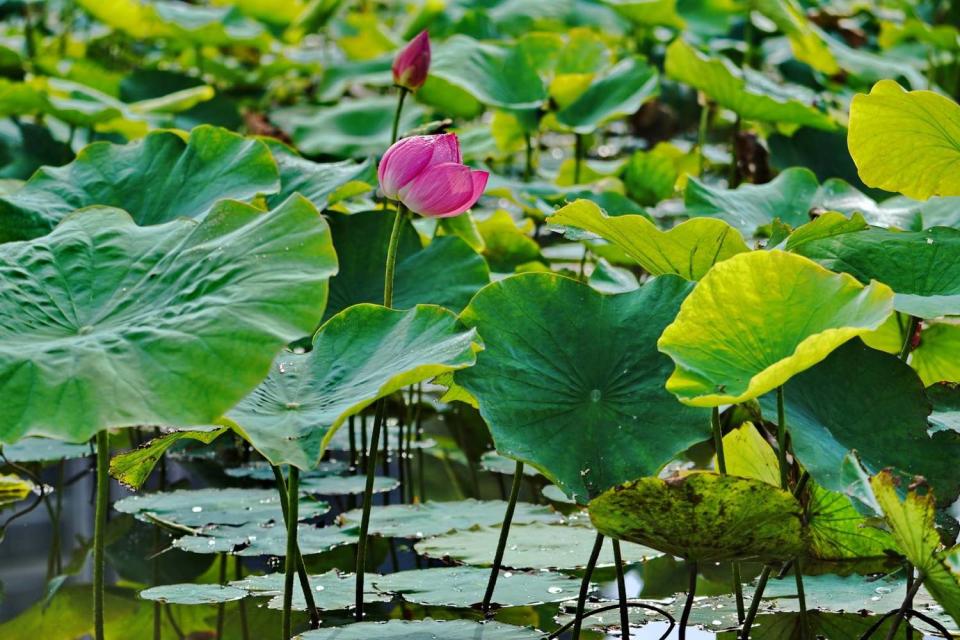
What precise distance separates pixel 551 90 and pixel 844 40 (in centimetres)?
188

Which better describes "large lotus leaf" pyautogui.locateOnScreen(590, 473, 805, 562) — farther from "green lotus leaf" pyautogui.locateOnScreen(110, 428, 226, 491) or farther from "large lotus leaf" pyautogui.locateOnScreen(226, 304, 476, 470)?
"green lotus leaf" pyautogui.locateOnScreen(110, 428, 226, 491)

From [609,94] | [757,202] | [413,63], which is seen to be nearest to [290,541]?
[413,63]

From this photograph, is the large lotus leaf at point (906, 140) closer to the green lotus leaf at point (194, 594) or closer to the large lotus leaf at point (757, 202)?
the large lotus leaf at point (757, 202)

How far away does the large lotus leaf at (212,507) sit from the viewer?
1458 mm

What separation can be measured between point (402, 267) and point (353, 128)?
4.36 feet

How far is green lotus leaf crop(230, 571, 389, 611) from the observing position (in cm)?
119

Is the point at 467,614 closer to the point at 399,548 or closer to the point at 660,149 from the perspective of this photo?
the point at 399,548

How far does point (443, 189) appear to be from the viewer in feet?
3.70

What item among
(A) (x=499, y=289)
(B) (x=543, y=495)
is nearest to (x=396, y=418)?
(B) (x=543, y=495)

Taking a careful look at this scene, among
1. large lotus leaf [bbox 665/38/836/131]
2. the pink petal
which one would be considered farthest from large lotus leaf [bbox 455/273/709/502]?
large lotus leaf [bbox 665/38/836/131]

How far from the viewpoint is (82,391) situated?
0.86m

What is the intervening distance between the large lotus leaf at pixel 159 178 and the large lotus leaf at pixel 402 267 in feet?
0.52

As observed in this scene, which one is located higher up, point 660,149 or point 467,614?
point 660,149

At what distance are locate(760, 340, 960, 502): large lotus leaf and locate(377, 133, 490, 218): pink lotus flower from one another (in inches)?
13.9
